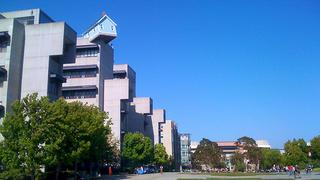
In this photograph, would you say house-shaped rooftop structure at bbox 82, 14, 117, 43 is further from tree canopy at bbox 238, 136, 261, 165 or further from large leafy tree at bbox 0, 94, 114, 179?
large leafy tree at bbox 0, 94, 114, 179

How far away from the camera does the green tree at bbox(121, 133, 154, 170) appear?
293ft

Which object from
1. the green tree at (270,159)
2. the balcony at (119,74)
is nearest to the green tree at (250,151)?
the green tree at (270,159)

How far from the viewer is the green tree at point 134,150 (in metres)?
89.2

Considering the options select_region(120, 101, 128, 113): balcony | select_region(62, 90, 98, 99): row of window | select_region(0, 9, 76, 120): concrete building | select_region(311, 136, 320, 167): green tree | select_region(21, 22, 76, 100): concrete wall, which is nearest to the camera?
select_region(0, 9, 76, 120): concrete building

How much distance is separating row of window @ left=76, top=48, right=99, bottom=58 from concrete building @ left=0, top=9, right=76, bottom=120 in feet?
96.7

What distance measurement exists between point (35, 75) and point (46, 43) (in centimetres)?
504

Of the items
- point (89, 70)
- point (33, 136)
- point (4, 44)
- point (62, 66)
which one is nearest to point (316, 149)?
point (89, 70)

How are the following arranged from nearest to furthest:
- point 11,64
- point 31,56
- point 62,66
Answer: point 11,64, point 31,56, point 62,66

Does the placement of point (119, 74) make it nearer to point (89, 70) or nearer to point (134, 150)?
point (89, 70)

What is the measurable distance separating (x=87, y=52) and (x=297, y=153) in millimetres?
73115

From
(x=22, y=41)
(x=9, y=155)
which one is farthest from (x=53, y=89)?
(x=9, y=155)

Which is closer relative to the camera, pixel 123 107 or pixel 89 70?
pixel 89 70

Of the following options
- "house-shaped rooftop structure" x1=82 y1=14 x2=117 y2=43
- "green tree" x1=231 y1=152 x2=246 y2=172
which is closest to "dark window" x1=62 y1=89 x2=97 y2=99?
"house-shaped rooftop structure" x1=82 y1=14 x2=117 y2=43

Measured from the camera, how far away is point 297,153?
127 metres
